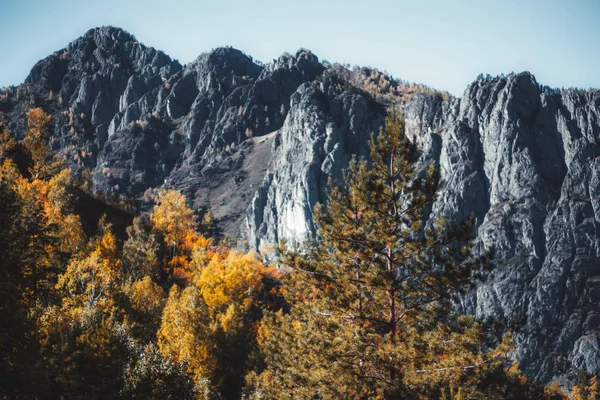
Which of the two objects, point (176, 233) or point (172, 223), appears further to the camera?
point (172, 223)

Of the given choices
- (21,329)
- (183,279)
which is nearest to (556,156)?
(183,279)

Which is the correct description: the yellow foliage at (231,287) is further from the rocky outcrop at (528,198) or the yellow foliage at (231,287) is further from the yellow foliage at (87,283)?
the rocky outcrop at (528,198)

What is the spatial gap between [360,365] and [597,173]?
148m

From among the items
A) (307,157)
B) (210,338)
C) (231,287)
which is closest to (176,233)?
(231,287)

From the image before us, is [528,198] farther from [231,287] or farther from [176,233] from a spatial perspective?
[231,287]

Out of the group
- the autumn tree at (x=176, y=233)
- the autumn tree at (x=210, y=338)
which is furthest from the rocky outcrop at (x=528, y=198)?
the autumn tree at (x=210, y=338)

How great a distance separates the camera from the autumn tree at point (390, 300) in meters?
14.6

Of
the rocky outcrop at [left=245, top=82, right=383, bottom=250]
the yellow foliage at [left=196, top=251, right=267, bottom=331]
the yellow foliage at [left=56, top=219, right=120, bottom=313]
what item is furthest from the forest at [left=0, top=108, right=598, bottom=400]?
the rocky outcrop at [left=245, top=82, right=383, bottom=250]

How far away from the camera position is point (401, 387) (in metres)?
14.4

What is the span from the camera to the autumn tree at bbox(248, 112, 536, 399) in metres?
14.6

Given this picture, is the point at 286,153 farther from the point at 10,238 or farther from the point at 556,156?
the point at 10,238

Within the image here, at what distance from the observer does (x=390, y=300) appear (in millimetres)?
16375

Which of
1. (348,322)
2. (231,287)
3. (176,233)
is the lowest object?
(348,322)

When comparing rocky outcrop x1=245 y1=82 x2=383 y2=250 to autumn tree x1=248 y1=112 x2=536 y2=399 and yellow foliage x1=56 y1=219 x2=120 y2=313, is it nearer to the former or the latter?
yellow foliage x1=56 y1=219 x2=120 y2=313
